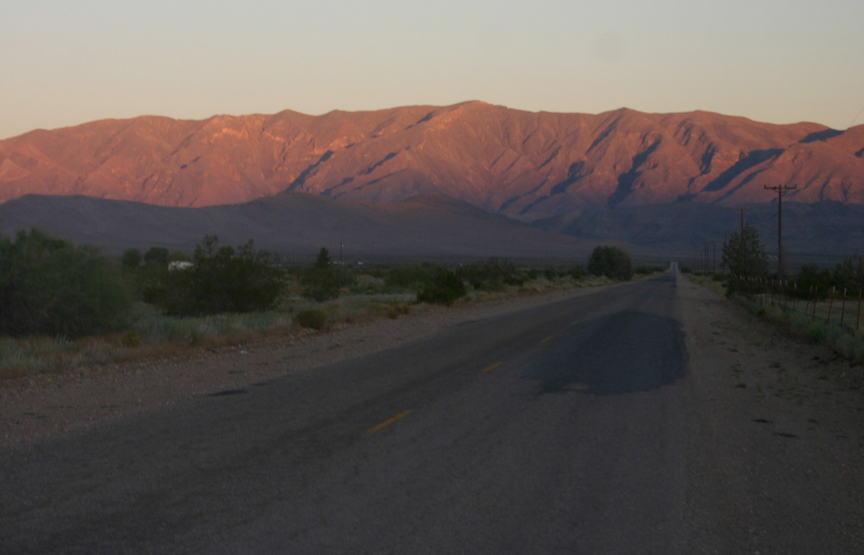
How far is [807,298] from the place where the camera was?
47.4 m

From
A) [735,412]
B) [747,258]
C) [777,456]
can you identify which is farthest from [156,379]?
[747,258]

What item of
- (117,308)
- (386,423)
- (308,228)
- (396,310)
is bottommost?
(396,310)

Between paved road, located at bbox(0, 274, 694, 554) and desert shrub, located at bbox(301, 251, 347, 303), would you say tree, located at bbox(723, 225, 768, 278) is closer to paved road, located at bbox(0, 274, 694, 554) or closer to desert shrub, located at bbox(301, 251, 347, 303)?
desert shrub, located at bbox(301, 251, 347, 303)

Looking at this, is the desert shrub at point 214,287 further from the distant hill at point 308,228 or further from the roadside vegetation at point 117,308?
the distant hill at point 308,228

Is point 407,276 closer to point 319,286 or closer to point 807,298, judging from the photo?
point 319,286

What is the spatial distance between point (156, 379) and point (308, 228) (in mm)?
143179

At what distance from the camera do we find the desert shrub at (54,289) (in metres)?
16.4

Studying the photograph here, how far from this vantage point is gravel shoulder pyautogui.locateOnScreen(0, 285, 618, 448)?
941 centimetres

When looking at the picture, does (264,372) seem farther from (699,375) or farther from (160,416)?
(699,375)

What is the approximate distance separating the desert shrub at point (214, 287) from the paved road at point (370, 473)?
13906mm

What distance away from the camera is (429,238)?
16538 cm

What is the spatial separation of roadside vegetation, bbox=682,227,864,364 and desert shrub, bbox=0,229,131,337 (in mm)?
16016

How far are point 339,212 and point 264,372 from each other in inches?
6032

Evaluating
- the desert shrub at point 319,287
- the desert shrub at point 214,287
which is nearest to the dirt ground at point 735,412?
the desert shrub at point 214,287
